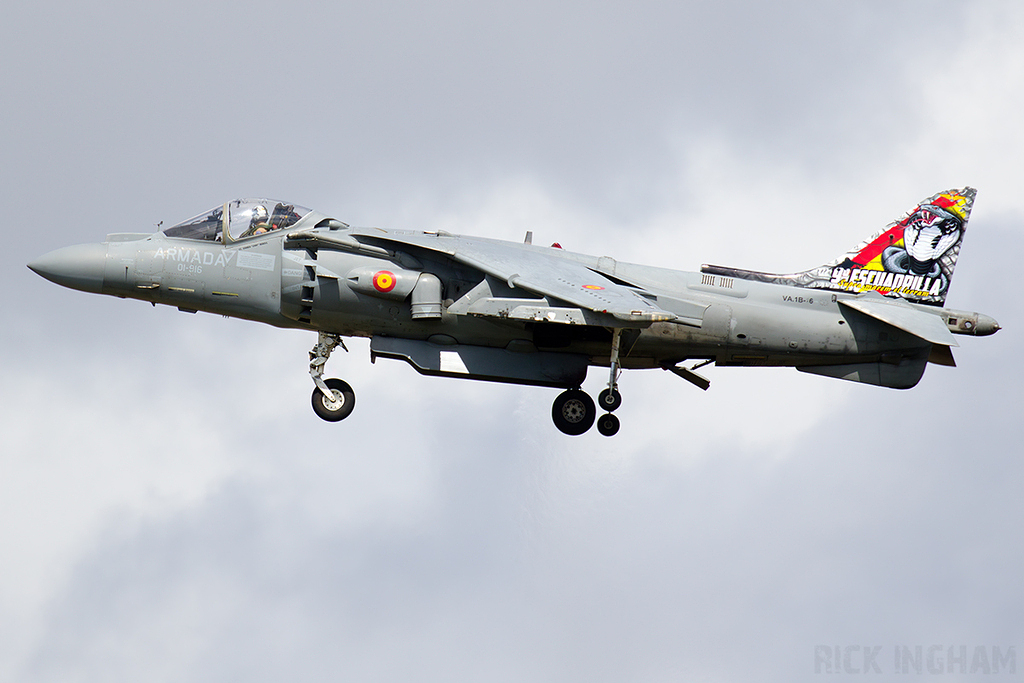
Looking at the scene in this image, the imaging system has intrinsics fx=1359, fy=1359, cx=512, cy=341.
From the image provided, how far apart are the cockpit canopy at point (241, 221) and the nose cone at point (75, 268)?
4.57 feet

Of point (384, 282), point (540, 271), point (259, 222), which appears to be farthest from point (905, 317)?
point (259, 222)

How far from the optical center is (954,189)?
26453 millimetres

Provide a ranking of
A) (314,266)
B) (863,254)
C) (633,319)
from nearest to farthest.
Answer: (633,319)
(314,266)
(863,254)

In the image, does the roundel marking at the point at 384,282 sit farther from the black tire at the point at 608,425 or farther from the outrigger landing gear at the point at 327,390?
the black tire at the point at 608,425

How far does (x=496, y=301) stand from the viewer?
22.9m

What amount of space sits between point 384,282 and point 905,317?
9360 millimetres

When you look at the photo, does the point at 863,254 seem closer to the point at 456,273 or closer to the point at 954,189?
the point at 954,189

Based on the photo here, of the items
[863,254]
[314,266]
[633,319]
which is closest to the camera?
[633,319]

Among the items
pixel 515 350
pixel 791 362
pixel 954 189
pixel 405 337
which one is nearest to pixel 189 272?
pixel 405 337

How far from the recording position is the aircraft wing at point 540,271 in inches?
864

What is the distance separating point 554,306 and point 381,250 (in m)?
3.43

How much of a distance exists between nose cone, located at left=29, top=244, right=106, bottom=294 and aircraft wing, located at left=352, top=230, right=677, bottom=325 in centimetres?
456

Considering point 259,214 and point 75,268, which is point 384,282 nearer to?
point 259,214

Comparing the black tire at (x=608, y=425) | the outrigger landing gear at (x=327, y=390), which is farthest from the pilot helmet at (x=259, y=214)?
the black tire at (x=608, y=425)
